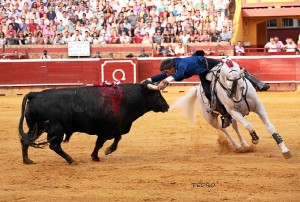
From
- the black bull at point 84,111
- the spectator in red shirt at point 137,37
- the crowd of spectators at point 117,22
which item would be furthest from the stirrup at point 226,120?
Answer: the spectator in red shirt at point 137,37

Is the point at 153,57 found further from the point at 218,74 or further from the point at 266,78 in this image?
the point at 218,74

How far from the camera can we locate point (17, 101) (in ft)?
58.1

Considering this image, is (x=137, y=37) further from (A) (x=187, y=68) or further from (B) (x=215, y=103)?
(A) (x=187, y=68)

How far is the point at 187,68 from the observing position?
27.7ft

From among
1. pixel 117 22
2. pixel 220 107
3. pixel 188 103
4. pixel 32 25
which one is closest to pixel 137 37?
pixel 117 22

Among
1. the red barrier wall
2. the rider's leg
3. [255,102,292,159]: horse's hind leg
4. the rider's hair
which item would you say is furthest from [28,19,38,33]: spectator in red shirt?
[255,102,292,159]: horse's hind leg

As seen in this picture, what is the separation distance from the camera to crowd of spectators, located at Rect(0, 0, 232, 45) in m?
21.2

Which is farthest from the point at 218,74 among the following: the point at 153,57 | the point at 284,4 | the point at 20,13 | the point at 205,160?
the point at 284,4

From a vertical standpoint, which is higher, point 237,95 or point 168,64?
point 168,64

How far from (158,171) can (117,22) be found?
14.5 meters

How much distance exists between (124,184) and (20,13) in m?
16.4

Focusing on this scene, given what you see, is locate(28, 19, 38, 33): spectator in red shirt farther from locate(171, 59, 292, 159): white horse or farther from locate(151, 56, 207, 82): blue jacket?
locate(171, 59, 292, 159): white horse

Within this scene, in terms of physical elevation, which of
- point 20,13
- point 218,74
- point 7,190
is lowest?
point 7,190

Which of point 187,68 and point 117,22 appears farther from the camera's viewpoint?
point 117,22
